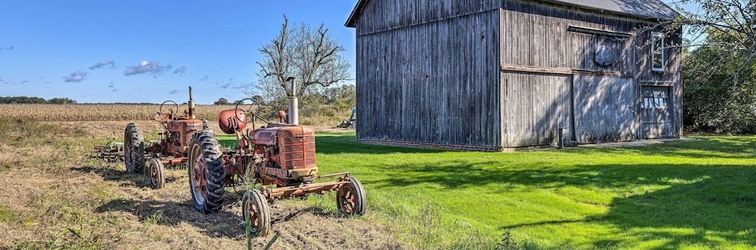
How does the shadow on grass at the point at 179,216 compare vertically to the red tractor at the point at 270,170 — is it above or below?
below

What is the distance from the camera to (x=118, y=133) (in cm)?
2409

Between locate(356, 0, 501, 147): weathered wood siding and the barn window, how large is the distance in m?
7.69

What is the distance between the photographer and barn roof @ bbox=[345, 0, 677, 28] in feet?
56.6

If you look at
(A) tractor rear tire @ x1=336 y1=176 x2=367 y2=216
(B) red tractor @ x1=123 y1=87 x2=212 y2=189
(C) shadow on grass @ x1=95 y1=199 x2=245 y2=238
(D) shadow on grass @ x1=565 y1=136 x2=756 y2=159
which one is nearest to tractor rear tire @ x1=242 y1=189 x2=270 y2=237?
(C) shadow on grass @ x1=95 y1=199 x2=245 y2=238

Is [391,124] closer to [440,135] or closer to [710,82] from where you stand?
[440,135]

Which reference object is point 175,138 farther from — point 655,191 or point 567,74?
point 567,74

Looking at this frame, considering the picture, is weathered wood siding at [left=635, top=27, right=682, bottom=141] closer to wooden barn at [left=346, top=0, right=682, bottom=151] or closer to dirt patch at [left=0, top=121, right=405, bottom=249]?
wooden barn at [left=346, top=0, right=682, bottom=151]

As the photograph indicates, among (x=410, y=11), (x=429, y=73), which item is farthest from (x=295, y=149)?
(x=410, y=11)

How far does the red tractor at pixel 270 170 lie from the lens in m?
6.24

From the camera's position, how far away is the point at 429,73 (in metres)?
17.4

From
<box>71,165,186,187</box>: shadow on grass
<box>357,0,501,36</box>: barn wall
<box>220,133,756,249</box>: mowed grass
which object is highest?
<box>357,0,501,36</box>: barn wall

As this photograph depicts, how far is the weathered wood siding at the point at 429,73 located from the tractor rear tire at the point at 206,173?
978 cm

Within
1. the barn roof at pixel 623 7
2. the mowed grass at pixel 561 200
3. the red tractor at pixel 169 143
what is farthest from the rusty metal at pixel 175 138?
the barn roof at pixel 623 7

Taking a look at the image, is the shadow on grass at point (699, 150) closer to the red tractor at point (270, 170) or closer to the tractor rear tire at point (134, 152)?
the red tractor at point (270, 170)
